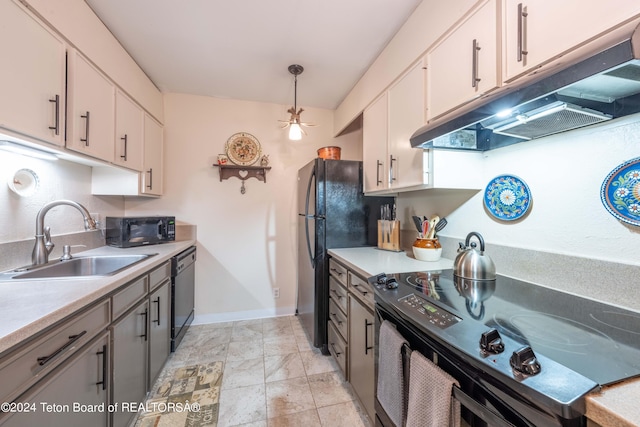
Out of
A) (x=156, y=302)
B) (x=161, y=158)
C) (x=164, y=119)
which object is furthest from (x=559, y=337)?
(x=164, y=119)

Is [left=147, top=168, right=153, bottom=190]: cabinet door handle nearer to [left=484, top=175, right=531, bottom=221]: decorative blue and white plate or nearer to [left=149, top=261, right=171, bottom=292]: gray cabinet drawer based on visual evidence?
[left=149, top=261, right=171, bottom=292]: gray cabinet drawer

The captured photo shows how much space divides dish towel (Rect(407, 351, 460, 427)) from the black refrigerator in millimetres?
1282

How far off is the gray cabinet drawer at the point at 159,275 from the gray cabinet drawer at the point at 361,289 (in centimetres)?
126

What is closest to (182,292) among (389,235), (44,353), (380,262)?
(44,353)

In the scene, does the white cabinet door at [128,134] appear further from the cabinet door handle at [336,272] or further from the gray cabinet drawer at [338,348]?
the gray cabinet drawer at [338,348]

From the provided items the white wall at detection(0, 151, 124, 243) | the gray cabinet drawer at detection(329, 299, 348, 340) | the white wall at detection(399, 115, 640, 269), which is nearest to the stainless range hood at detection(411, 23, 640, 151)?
the white wall at detection(399, 115, 640, 269)

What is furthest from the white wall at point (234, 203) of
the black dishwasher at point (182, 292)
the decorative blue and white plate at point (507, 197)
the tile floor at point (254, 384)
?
the decorative blue and white plate at point (507, 197)

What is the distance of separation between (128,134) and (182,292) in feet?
4.44

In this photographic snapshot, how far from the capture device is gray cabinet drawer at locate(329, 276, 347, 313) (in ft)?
5.67

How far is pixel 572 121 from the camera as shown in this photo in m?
0.99

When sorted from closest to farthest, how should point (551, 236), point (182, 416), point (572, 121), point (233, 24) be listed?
point (572, 121), point (551, 236), point (182, 416), point (233, 24)

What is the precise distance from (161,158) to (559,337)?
305 cm

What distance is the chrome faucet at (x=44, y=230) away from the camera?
1.43 meters

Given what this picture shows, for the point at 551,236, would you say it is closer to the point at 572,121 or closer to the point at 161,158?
the point at 572,121
